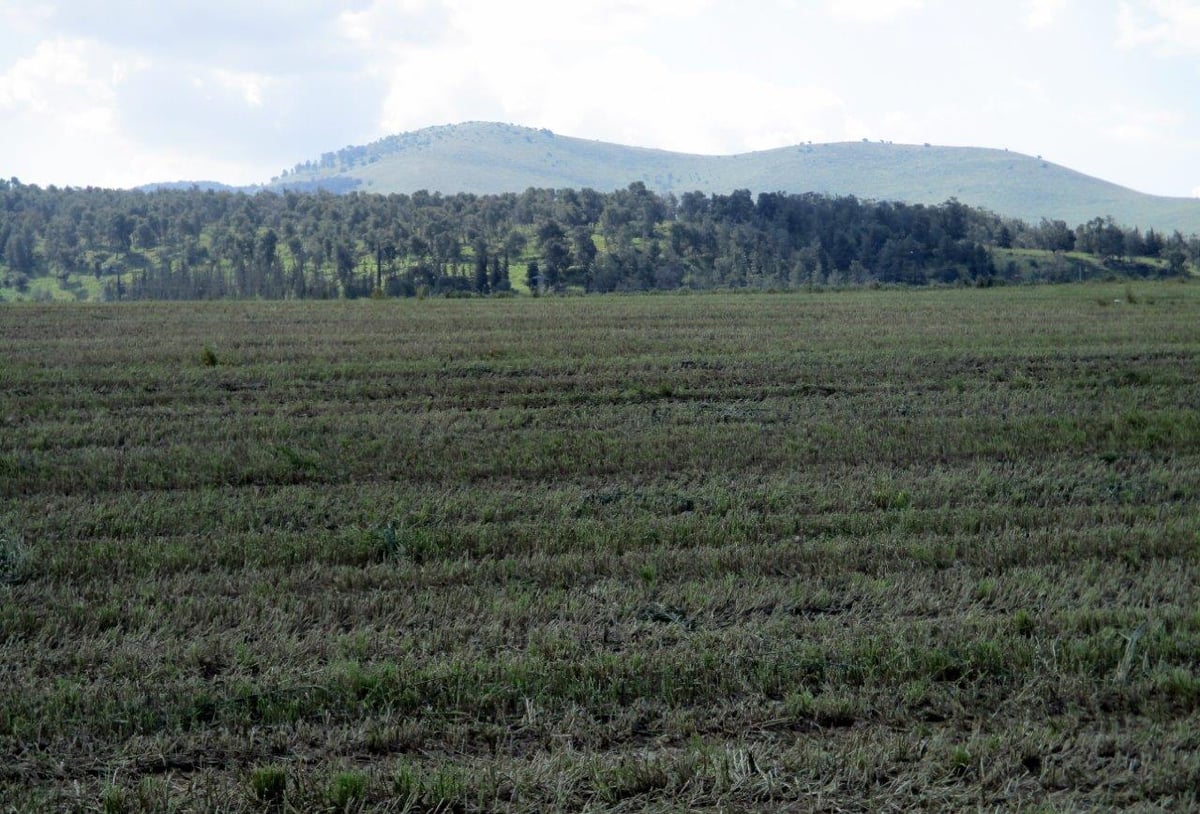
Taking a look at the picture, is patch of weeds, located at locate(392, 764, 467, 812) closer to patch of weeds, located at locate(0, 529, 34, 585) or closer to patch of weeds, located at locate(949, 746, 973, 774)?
patch of weeds, located at locate(949, 746, 973, 774)

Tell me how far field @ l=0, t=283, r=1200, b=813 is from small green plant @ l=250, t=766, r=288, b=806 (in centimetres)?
1

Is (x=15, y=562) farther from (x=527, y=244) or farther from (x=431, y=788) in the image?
(x=527, y=244)

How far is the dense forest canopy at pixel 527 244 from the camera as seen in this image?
270 ft

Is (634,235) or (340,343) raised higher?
(634,235)

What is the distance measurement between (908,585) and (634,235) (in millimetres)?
90776

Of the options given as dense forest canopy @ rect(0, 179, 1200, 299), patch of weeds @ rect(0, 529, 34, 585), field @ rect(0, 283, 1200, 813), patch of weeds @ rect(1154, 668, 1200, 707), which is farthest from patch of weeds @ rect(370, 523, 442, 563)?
dense forest canopy @ rect(0, 179, 1200, 299)

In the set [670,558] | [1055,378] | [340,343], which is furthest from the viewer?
[340,343]

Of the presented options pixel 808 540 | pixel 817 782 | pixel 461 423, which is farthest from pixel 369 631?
pixel 461 423

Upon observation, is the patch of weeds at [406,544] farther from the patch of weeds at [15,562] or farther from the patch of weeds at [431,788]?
the patch of weeds at [431,788]

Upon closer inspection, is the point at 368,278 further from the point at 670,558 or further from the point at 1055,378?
the point at 670,558

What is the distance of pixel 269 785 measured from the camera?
4.46 meters

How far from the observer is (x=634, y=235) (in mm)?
96062

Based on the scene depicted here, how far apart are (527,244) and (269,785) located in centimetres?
9235

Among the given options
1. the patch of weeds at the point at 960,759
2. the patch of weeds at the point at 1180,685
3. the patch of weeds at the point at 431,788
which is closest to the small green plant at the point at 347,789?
the patch of weeds at the point at 431,788
